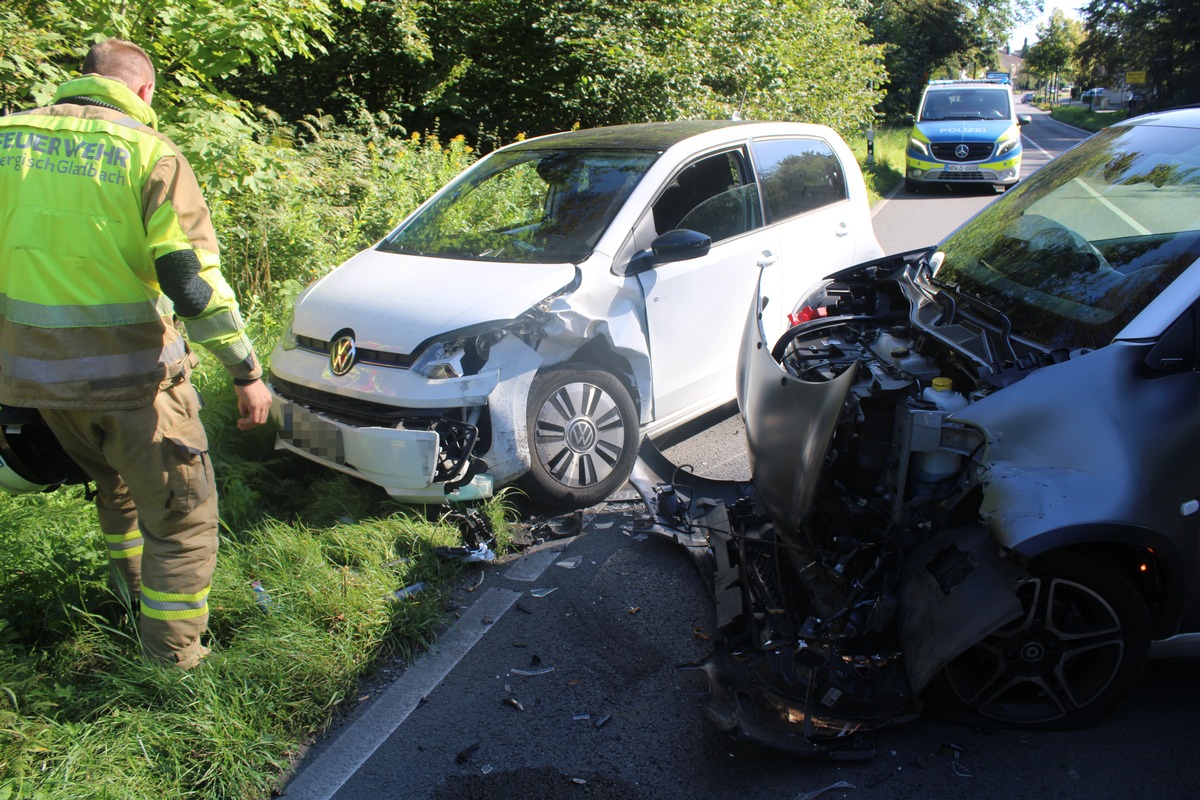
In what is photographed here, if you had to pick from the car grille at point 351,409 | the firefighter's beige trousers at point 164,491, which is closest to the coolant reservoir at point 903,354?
the car grille at point 351,409

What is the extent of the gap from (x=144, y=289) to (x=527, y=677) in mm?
1917

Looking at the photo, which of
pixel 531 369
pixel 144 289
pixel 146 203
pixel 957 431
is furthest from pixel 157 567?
pixel 957 431

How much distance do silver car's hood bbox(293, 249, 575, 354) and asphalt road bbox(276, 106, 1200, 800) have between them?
1.23 meters

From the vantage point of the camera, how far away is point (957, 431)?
2715 mm

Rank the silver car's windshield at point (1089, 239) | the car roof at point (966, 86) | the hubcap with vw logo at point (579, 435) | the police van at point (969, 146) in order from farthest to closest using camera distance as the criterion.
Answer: the car roof at point (966, 86) → the police van at point (969, 146) → the hubcap with vw logo at point (579, 435) → the silver car's windshield at point (1089, 239)

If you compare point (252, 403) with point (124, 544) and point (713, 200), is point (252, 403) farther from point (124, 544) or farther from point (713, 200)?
point (713, 200)

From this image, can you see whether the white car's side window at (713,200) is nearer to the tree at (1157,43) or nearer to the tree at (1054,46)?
the tree at (1157,43)

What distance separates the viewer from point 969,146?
15703 millimetres

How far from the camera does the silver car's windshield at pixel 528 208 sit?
470cm

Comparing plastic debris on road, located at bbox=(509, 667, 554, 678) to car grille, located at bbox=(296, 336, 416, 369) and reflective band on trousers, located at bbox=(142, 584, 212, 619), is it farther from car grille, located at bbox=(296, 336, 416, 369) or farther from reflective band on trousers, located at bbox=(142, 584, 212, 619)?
car grille, located at bbox=(296, 336, 416, 369)

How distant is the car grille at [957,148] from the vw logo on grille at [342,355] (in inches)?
564

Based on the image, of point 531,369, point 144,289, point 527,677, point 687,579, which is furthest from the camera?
point 531,369

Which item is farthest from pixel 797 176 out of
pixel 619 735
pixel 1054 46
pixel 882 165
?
pixel 1054 46

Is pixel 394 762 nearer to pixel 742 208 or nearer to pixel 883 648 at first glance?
pixel 883 648
